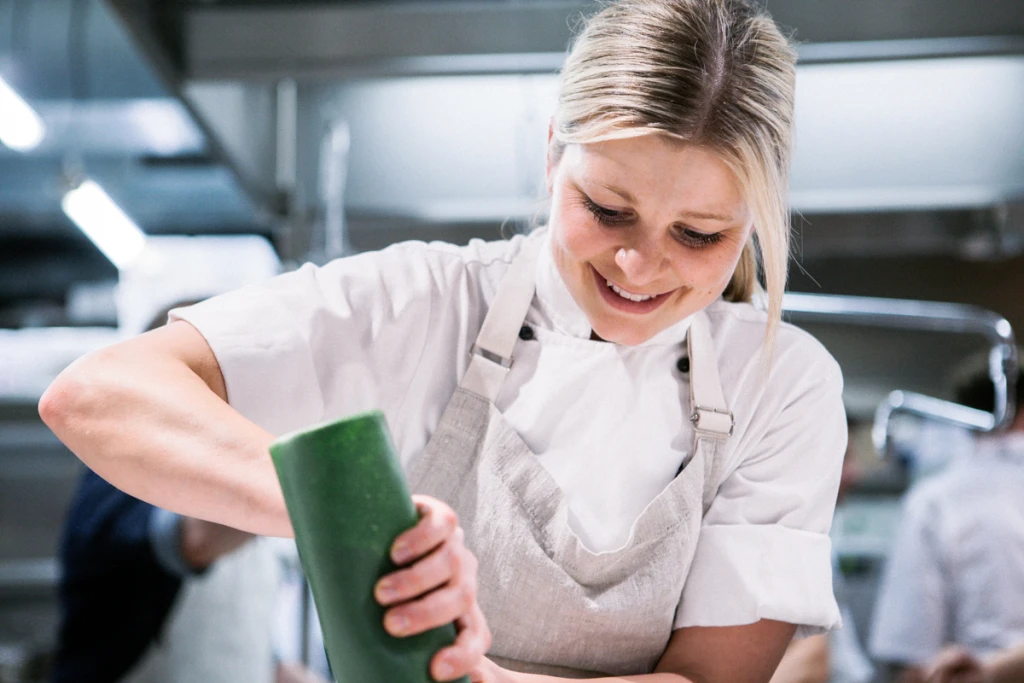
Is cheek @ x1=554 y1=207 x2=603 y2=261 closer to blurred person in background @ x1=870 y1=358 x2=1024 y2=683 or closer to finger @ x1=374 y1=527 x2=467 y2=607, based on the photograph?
finger @ x1=374 y1=527 x2=467 y2=607

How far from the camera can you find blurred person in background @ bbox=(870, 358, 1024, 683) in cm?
278

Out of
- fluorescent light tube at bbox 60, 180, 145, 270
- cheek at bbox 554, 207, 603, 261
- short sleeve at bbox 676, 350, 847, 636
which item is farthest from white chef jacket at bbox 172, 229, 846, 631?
fluorescent light tube at bbox 60, 180, 145, 270

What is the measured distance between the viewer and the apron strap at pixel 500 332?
1036mm

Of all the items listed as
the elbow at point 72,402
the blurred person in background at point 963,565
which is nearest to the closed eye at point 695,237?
the elbow at point 72,402

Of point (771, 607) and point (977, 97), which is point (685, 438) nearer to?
point (771, 607)

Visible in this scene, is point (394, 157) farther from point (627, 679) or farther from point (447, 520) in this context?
point (447, 520)

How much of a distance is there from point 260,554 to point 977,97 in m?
1.99

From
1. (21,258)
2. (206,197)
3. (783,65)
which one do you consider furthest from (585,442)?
(21,258)

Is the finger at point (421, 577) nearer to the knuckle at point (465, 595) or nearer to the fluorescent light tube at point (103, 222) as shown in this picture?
the knuckle at point (465, 595)

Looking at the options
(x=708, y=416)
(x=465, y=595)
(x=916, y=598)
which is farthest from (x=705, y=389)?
(x=916, y=598)

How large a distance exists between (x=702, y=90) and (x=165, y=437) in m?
0.50

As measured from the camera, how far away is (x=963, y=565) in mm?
2857

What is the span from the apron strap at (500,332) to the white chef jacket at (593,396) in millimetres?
17

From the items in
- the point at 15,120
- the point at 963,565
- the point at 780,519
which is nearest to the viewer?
the point at 780,519
